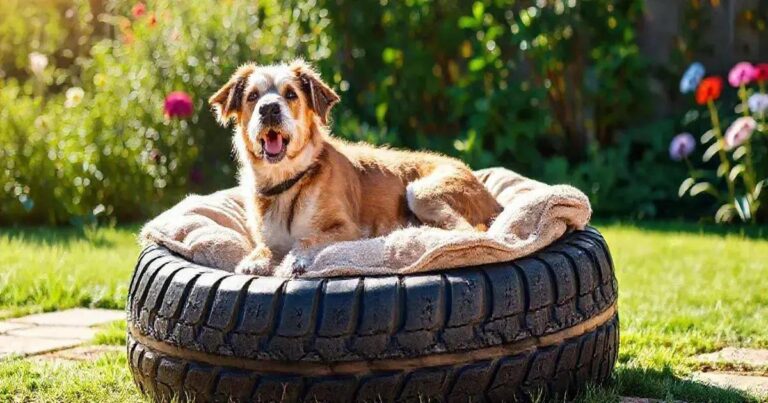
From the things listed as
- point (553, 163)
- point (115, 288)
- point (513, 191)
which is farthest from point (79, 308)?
point (553, 163)

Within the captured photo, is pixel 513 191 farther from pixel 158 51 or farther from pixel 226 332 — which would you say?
pixel 158 51

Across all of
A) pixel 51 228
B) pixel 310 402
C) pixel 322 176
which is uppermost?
pixel 322 176

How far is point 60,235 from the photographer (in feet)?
27.8

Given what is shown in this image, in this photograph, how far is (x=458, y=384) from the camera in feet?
12.3

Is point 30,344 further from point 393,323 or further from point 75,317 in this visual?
point 393,323

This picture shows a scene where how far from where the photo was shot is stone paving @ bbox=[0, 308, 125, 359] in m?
5.42

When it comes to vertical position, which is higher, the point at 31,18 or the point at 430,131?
the point at 31,18

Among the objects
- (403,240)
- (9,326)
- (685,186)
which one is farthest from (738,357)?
(685,186)

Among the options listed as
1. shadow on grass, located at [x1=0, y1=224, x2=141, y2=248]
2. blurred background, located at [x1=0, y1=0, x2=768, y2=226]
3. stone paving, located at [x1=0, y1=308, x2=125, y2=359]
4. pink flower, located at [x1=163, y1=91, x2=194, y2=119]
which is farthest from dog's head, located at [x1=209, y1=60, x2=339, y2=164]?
blurred background, located at [x1=0, y1=0, x2=768, y2=226]

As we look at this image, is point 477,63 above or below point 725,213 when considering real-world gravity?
above

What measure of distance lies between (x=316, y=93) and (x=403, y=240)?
3.85 feet

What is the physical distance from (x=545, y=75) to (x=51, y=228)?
14.5 feet

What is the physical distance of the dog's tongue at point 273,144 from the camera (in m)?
4.82

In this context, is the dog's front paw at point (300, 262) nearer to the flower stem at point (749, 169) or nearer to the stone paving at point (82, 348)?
the stone paving at point (82, 348)
